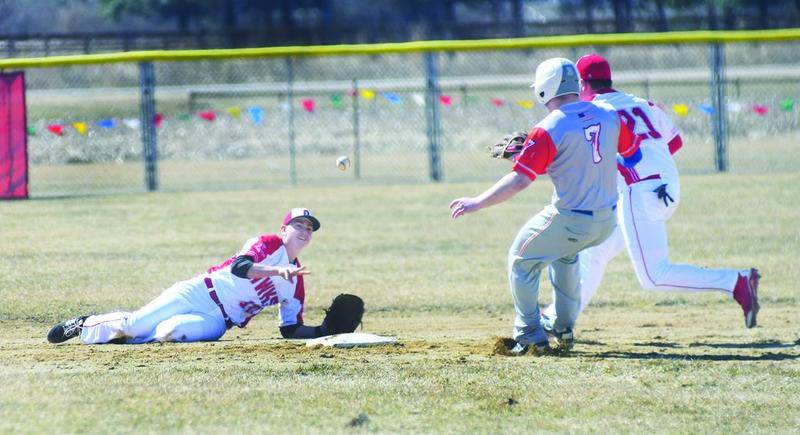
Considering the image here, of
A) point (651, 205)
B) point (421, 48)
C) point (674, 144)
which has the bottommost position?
point (651, 205)

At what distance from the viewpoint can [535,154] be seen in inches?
249

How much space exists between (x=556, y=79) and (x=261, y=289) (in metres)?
2.35

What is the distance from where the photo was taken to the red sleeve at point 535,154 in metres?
6.31

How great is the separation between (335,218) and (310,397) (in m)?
8.71

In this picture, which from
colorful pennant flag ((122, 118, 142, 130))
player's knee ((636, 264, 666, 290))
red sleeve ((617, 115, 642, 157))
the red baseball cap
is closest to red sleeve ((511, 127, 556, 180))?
red sleeve ((617, 115, 642, 157))

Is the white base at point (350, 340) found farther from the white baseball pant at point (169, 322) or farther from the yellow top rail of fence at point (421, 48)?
→ the yellow top rail of fence at point (421, 48)

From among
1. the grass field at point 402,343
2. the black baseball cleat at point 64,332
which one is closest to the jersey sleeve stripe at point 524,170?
the grass field at point 402,343

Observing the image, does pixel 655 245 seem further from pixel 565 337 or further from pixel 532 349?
pixel 532 349

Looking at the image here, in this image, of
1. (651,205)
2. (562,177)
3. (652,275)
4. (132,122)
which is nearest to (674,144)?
(651,205)

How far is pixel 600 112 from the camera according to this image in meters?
6.53

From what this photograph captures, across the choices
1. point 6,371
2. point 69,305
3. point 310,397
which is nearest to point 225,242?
point 69,305

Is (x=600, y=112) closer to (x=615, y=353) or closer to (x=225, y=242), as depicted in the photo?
(x=615, y=353)

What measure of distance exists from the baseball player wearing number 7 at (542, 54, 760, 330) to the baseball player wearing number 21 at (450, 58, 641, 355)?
1.19ft

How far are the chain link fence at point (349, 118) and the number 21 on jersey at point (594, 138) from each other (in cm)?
1095
